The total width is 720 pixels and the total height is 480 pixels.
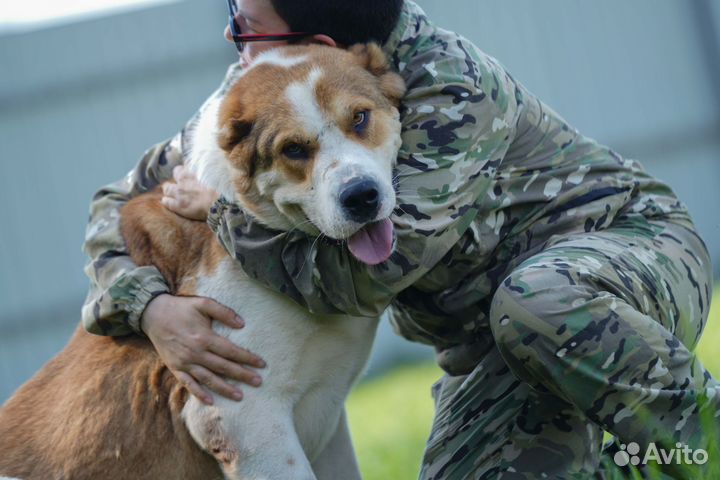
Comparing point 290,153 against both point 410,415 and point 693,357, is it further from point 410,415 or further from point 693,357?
point 410,415

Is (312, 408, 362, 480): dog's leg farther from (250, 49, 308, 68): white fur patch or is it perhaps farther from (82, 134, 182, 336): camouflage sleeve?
(250, 49, 308, 68): white fur patch

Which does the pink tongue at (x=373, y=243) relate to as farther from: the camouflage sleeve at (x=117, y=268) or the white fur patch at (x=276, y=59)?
the camouflage sleeve at (x=117, y=268)

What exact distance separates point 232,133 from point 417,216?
666 millimetres

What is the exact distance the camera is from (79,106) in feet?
26.7

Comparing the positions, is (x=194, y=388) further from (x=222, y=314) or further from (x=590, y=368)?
(x=590, y=368)

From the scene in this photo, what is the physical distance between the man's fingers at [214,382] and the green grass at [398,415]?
4.27 feet

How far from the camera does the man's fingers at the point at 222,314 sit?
307cm

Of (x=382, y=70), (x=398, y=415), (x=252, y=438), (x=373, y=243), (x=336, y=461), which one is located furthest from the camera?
(x=398, y=415)

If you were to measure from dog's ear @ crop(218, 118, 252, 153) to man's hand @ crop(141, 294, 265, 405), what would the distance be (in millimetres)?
509

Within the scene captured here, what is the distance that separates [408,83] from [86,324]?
1355 mm

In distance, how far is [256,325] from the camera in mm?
3064

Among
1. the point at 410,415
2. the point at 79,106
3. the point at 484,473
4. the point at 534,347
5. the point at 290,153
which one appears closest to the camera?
the point at 534,347

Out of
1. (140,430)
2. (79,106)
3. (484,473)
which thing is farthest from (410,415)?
(79,106)

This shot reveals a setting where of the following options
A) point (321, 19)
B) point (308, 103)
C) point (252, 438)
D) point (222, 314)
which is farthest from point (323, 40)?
point (252, 438)
